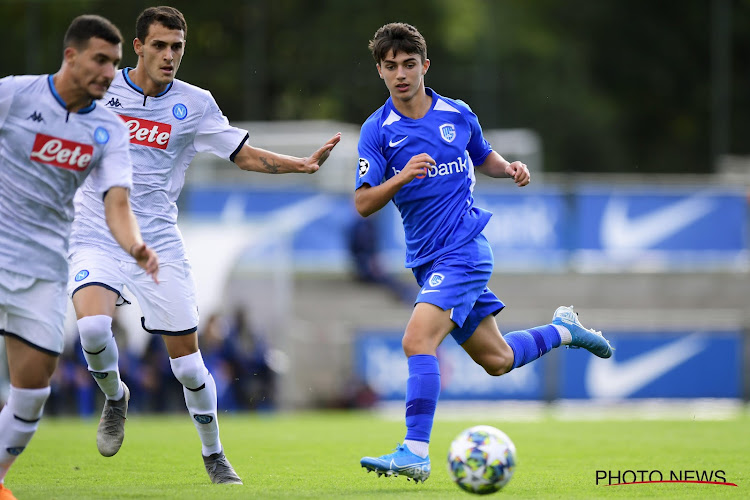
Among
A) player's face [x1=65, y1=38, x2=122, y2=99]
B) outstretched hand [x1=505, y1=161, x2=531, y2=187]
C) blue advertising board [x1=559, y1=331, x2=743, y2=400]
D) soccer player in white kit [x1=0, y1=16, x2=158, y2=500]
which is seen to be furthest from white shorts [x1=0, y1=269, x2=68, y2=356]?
blue advertising board [x1=559, y1=331, x2=743, y2=400]

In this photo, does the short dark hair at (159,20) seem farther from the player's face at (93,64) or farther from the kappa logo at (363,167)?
the kappa logo at (363,167)

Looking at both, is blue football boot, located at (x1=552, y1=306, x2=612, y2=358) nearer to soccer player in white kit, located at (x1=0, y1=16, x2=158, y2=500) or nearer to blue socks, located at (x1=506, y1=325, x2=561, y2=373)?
blue socks, located at (x1=506, y1=325, x2=561, y2=373)

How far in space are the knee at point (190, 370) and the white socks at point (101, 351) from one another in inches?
17.7

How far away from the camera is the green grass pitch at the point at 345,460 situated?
22.1 feet

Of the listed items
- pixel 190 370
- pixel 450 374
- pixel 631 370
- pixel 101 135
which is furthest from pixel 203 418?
pixel 631 370

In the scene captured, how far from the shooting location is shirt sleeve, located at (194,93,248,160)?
25.0ft

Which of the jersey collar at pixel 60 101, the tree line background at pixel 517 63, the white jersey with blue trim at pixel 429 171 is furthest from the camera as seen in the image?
the tree line background at pixel 517 63

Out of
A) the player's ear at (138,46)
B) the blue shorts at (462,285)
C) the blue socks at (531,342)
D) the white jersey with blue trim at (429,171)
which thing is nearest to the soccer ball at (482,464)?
the blue shorts at (462,285)

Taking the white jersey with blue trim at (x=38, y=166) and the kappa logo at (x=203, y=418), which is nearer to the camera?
the white jersey with blue trim at (x=38, y=166)

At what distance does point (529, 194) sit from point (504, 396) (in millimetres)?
5576

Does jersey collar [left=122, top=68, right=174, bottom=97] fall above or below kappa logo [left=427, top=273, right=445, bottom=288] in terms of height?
above

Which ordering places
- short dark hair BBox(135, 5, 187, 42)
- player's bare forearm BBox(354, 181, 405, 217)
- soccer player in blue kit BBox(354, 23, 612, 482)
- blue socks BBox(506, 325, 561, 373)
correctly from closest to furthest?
player's bare forearm BBox(354, 181, 405, 217), soccer player in blue kit BBox(354, 23, 612, 482), short dark hair BBox(135, 5, 187, 42), blue socks BBox(506, 325, 561, 373)

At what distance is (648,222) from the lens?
2241 cm

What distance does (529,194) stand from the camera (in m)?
22.2
